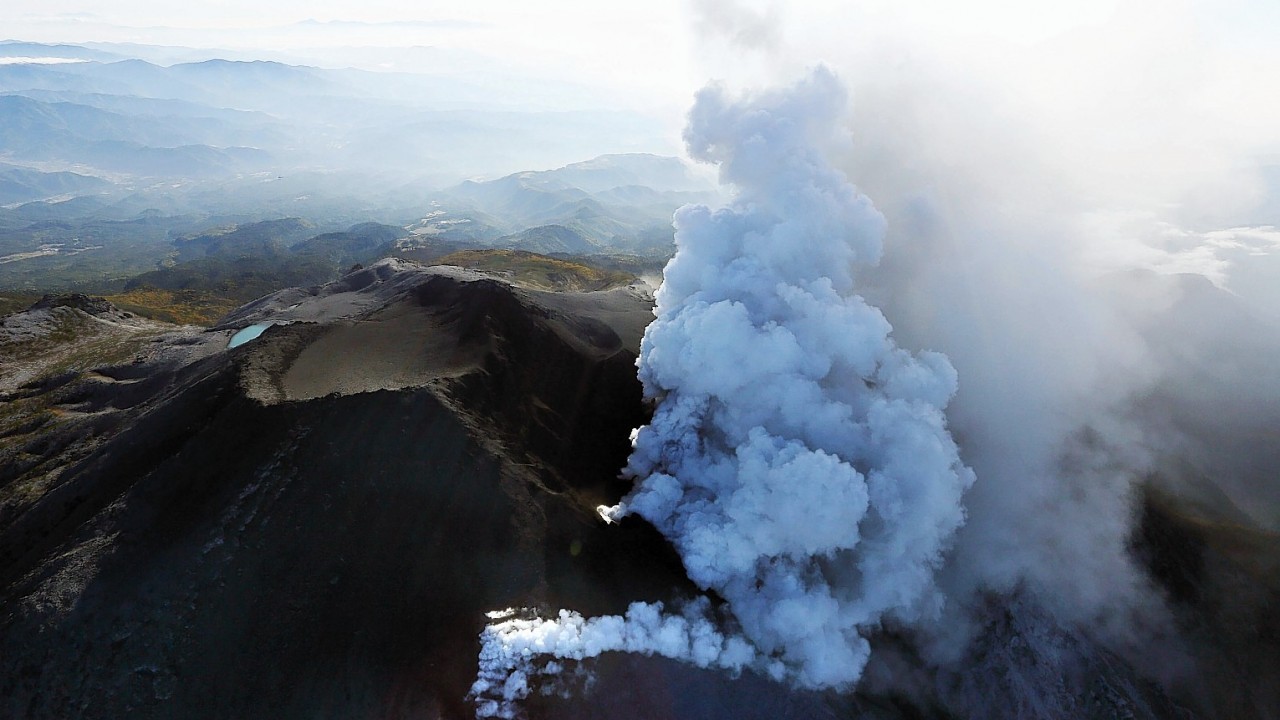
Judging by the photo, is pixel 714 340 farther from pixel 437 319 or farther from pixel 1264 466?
pixel 1264 466

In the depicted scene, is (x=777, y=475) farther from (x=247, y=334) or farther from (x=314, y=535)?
(x=247, y=334)

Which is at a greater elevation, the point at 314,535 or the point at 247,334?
the point at 314,535

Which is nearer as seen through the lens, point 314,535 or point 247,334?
point 314,535

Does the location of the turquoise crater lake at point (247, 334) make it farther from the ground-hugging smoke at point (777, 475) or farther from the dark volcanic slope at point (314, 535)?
the ground-hugging smoke at point (777, 475)

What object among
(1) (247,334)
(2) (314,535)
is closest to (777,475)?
(2) (314,535)

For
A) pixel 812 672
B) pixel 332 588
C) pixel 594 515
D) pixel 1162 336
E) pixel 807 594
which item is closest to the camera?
pixel 332 588

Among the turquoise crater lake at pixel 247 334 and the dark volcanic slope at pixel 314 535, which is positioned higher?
the dark volcanic slope at pixel 314 535

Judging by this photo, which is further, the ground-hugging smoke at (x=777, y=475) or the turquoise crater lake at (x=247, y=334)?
the turquoise crater lake at (x=247, y=334)

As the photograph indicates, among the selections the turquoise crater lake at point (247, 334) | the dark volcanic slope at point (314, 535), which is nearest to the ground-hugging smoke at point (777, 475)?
the dark volcanic slope at point (314, 535)

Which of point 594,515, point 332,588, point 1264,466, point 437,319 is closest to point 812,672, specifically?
point 594,515
